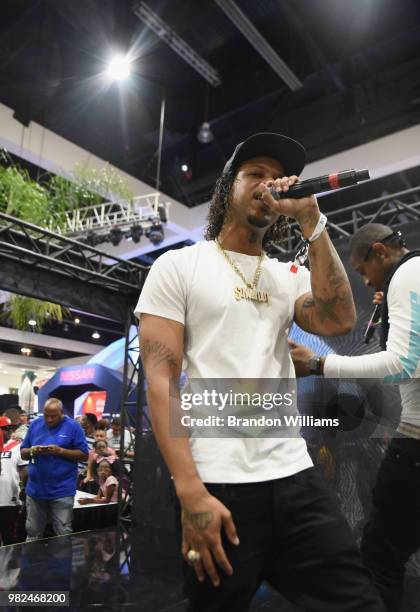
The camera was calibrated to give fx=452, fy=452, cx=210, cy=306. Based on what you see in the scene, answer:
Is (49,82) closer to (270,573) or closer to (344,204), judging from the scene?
(344,204)

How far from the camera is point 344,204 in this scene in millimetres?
7027

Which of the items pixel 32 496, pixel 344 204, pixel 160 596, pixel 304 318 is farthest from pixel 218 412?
pixel 344 204

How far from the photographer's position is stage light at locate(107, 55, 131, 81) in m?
4.92

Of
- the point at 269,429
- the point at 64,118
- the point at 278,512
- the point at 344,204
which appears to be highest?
the point at 64,118

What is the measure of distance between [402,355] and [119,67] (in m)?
4.82

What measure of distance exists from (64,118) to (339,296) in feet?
18.5

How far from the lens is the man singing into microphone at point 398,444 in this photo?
134cm

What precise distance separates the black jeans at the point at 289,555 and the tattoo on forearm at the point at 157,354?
25 centimetres

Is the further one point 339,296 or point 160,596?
point 160,596

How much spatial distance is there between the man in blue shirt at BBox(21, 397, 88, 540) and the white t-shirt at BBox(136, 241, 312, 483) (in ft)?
11.5

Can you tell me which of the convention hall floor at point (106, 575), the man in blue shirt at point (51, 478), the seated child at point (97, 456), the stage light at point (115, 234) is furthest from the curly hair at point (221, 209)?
the seated child at point (97, 456)

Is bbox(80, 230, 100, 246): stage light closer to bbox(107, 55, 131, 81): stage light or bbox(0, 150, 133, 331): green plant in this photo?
bbox(0, 150, 133, 331): green plant

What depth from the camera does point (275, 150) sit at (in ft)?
3.69

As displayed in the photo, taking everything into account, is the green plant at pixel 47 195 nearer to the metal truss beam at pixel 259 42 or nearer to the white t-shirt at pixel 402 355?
the metal truss beam at pixel 259 42
